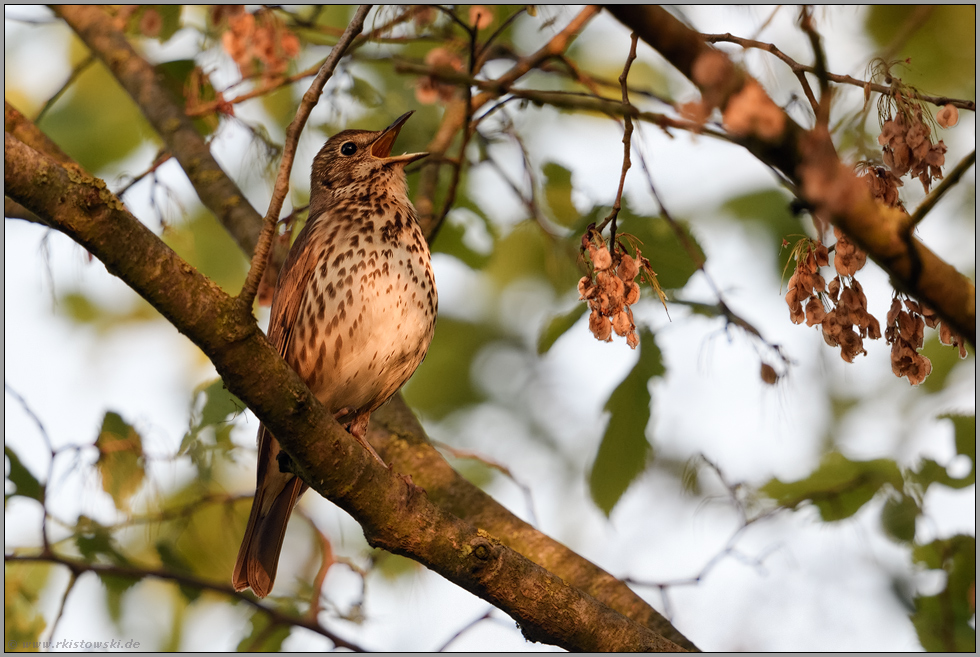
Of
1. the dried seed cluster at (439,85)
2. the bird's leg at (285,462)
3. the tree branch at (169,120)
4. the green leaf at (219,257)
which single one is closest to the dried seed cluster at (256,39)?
the tree branch at (169,120)

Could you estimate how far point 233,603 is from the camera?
170 inches

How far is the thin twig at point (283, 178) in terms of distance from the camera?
2371 mm

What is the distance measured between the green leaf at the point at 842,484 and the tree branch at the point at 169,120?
2.87 m

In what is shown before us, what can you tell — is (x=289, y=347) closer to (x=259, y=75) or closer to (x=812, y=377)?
(x=259, y=75)

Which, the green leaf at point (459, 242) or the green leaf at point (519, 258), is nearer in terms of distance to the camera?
the green leaf at point (459, 242)

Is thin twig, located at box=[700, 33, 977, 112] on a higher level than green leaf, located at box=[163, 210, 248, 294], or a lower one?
lower

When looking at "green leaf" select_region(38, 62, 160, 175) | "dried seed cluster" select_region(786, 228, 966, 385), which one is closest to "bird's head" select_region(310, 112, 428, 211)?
"green leaf" select_region(38, 62, 160, 175)

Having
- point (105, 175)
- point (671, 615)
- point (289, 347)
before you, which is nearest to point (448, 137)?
point (289, 347)

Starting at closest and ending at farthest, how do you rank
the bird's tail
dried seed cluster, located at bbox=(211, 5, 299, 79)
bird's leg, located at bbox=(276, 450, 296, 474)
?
bird's leg, located at bbox=(276, 450, 296, 474), the bird's tail, dried seed cluster, located at bbox=(211, 5, 299, 79)

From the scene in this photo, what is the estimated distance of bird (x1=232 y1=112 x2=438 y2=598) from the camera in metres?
3.94

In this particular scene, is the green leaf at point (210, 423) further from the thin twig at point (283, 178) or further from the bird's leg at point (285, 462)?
the thin twig at point (283, 178)

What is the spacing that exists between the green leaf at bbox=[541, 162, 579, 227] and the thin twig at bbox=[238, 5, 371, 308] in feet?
7.81

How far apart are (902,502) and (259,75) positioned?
3692 millimetres

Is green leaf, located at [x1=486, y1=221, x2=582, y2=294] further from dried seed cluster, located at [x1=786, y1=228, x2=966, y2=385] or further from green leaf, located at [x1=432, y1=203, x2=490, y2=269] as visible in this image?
dried seed cluster, located at [x1=786, y1=228, x2=966, y2=385]
